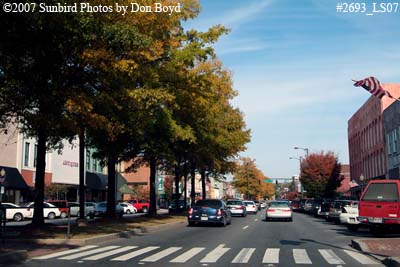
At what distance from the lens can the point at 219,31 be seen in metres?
24.3

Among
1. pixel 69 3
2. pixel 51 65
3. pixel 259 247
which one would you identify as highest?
pixel 69 3

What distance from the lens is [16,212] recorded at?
118 feet

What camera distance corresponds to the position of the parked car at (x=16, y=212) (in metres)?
35.6

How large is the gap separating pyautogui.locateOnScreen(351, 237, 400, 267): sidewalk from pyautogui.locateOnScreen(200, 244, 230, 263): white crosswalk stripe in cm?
415

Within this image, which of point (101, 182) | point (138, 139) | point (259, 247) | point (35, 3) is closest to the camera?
point (35, 3)

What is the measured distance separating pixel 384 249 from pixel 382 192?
17.1ft

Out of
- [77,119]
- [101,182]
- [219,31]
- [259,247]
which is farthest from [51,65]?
[101,182]

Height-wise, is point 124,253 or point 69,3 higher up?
point 69,3

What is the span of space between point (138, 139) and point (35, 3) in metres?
14.6

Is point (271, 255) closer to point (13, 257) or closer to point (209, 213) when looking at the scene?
point (13, 257)

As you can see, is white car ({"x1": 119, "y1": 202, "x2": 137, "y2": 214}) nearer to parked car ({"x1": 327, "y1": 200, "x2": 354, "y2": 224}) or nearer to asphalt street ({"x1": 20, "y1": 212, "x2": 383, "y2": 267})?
parked car ({"x1": 327, "y1": 200, "x2": 354, "y2": 224})

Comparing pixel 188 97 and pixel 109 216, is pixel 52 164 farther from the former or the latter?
pixel 188 97

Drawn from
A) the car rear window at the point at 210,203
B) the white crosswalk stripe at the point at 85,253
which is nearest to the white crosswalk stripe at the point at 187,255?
the white crosswalk stripe at the point at 85,253

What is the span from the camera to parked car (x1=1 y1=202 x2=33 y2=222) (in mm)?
35594
